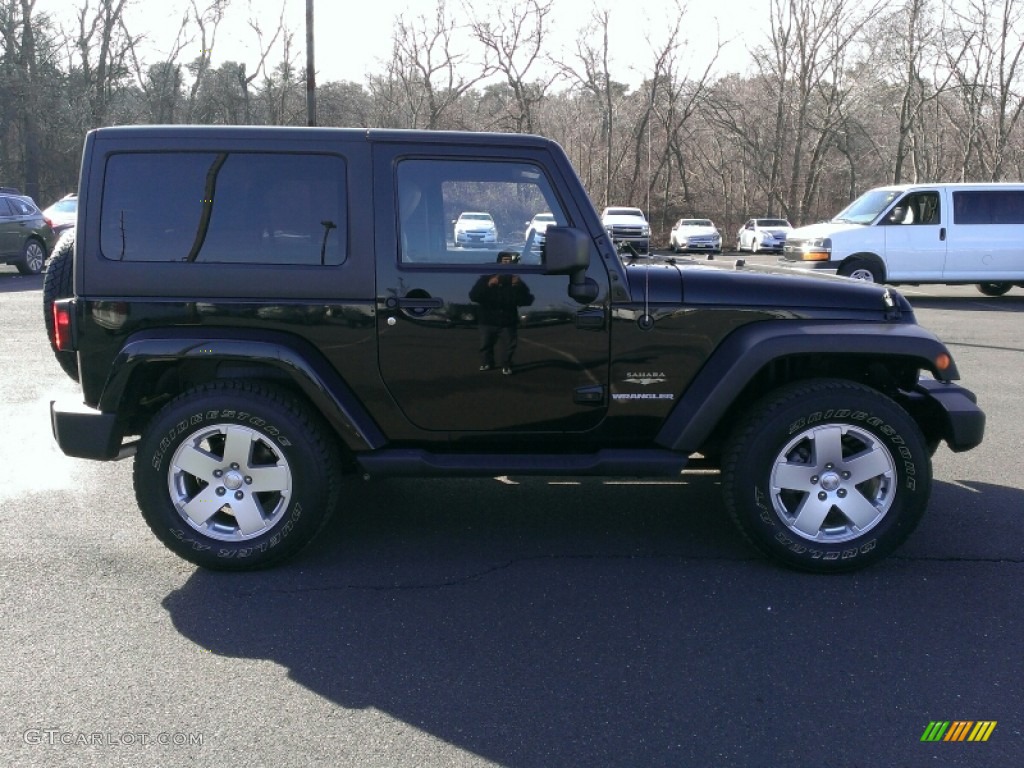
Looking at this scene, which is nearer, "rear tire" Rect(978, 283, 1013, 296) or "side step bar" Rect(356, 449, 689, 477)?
"side step bar" Rect(356, 449, 689, 477)

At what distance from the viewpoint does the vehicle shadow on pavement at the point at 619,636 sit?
3.06 metres

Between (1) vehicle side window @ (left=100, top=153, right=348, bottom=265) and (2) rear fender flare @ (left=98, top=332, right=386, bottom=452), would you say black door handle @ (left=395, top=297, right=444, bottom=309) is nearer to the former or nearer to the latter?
(1) vehicle side window @ (left=100, top=153, right=348, bottom=265)

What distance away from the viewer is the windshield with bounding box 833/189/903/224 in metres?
16.4

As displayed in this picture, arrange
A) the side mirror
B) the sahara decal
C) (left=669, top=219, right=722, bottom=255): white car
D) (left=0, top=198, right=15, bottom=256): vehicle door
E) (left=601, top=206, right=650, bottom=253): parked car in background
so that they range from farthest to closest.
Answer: (left=669, top=219, right=722, bottom=255): white car < (left=601, top=206, right=650, bottom=253): parked car in background < (left=0, top=198, right=15, bottom=256): vehicle door < the sahara decal < the side mirror

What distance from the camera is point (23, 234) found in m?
19.2

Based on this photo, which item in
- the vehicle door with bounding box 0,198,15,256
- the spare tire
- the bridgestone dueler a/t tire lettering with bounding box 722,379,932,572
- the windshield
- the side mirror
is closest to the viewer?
the side mirror

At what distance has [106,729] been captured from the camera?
305 centimetres

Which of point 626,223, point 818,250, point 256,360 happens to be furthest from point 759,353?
point 626,223

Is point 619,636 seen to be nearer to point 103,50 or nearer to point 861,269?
point 861,269

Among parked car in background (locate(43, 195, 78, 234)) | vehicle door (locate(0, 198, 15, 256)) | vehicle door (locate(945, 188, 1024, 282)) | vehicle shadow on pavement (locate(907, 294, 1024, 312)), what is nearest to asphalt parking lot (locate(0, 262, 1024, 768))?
vehicle shadow on pavement (locate(907, 294, 1024, 312))

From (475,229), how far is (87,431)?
1977 mm

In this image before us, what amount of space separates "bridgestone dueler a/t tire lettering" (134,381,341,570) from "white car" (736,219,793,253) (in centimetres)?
2965

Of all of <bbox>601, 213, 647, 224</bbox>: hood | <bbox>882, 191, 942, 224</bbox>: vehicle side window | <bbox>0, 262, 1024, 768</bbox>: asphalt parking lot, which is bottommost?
<bbox>0, 262, 1024, 768</bbox>: asphalt parking lot

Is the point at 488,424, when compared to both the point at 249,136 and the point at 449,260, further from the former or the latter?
the point at 249,136
